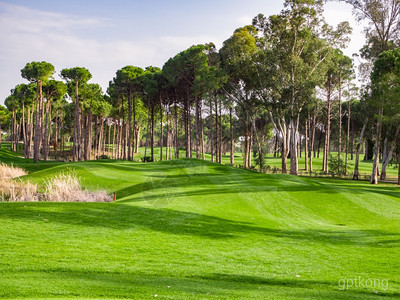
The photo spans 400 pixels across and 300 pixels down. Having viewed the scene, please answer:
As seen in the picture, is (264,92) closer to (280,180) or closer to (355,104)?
(280,180)

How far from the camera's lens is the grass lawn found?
19.8 ft

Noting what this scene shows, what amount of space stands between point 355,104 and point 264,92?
28338mm

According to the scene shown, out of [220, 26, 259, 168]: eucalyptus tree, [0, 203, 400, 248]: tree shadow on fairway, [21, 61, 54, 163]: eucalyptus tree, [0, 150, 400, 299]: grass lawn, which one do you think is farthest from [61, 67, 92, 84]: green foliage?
[0, 203, 400, 248]: tree shadow on fairway

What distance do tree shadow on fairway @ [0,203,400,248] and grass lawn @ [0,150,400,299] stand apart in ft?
0.11

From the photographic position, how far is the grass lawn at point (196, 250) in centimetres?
603

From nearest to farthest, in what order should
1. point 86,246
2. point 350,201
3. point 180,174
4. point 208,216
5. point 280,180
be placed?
point 86,246, point 208,216, point 350,201, point 280,180, point 180,174

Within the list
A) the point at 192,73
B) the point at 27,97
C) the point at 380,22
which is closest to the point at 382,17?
the point at 380,22

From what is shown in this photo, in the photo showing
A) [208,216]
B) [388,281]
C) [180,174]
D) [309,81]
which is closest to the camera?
[388,281]

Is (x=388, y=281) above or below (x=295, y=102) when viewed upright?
below

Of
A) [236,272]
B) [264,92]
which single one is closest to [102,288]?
[236,272]

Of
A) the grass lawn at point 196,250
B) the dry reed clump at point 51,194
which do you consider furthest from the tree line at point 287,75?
the dry reed clump at point 51,194

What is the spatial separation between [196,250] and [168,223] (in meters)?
2.43

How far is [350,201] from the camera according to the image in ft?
58.1

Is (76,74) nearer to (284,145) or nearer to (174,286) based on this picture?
(284,145)
